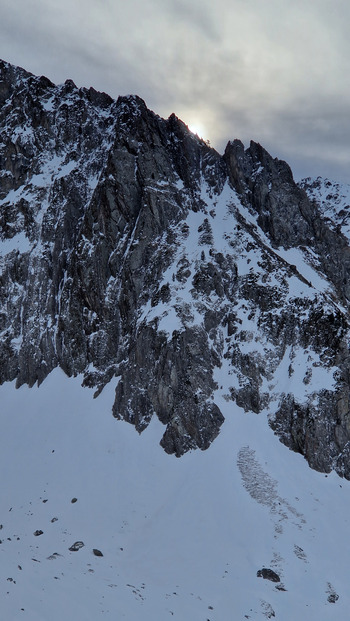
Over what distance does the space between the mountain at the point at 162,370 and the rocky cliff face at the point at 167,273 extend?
32 cm

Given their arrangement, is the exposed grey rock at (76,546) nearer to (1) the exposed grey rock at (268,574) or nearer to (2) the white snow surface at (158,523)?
(2) the white snow surface at (158,523)

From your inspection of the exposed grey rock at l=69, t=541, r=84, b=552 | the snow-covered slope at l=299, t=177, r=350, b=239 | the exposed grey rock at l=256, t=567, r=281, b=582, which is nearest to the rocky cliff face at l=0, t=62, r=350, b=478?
the snow-covered slope at l=299, t=177, r=350, b=239

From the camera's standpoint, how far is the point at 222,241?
75.8 meters

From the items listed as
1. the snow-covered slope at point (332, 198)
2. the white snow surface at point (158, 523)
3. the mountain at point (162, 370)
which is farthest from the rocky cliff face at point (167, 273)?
the white snow surface at point (158, 523)

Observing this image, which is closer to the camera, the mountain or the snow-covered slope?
the mountain

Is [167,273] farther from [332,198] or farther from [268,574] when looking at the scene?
[332,198]

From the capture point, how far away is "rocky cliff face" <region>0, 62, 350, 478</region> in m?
60.5

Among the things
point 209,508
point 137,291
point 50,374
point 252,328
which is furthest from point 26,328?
point 209,508

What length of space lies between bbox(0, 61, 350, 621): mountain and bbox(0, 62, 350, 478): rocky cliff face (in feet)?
1.04

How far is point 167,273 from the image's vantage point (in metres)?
71.8

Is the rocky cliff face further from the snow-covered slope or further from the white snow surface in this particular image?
the white snow surface

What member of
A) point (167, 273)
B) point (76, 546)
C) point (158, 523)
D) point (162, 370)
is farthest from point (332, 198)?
point (76, 546)

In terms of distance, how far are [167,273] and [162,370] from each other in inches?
633

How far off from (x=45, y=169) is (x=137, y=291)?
3614cm
